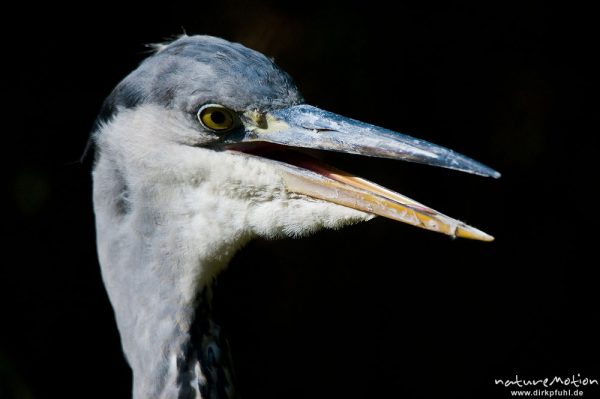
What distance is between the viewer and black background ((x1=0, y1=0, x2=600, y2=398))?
126 inches

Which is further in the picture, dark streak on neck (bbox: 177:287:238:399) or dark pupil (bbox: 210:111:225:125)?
dark streak on neck (bbox: 177:287:238:399)

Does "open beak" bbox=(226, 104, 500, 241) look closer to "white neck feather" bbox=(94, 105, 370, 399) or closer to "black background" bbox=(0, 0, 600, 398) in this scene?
"white neck feather" bbox=(94, 105, 370, 399)

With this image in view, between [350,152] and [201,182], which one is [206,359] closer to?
[201,182]

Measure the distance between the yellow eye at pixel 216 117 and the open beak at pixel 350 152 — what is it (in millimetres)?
39

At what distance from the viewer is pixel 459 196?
406 centimetres

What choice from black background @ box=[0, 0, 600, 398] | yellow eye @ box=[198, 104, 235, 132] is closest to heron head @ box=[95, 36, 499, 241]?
yellow eye @ box=[198, 104, 235, 132]

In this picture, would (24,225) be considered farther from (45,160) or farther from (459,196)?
(459,196)

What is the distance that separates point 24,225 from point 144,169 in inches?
65.8

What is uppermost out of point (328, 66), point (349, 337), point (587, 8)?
point (587, 8)

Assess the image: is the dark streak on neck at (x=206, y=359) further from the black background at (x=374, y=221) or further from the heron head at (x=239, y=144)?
the black background at (x=374, y=221)

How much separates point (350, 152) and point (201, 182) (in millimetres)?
389

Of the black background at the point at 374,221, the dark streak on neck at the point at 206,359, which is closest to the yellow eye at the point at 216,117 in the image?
the dark streak on neck at the point at 206,359

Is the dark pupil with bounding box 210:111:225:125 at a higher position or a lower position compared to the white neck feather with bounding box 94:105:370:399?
higher

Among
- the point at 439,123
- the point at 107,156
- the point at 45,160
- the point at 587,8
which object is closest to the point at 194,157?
the point at 107,156
